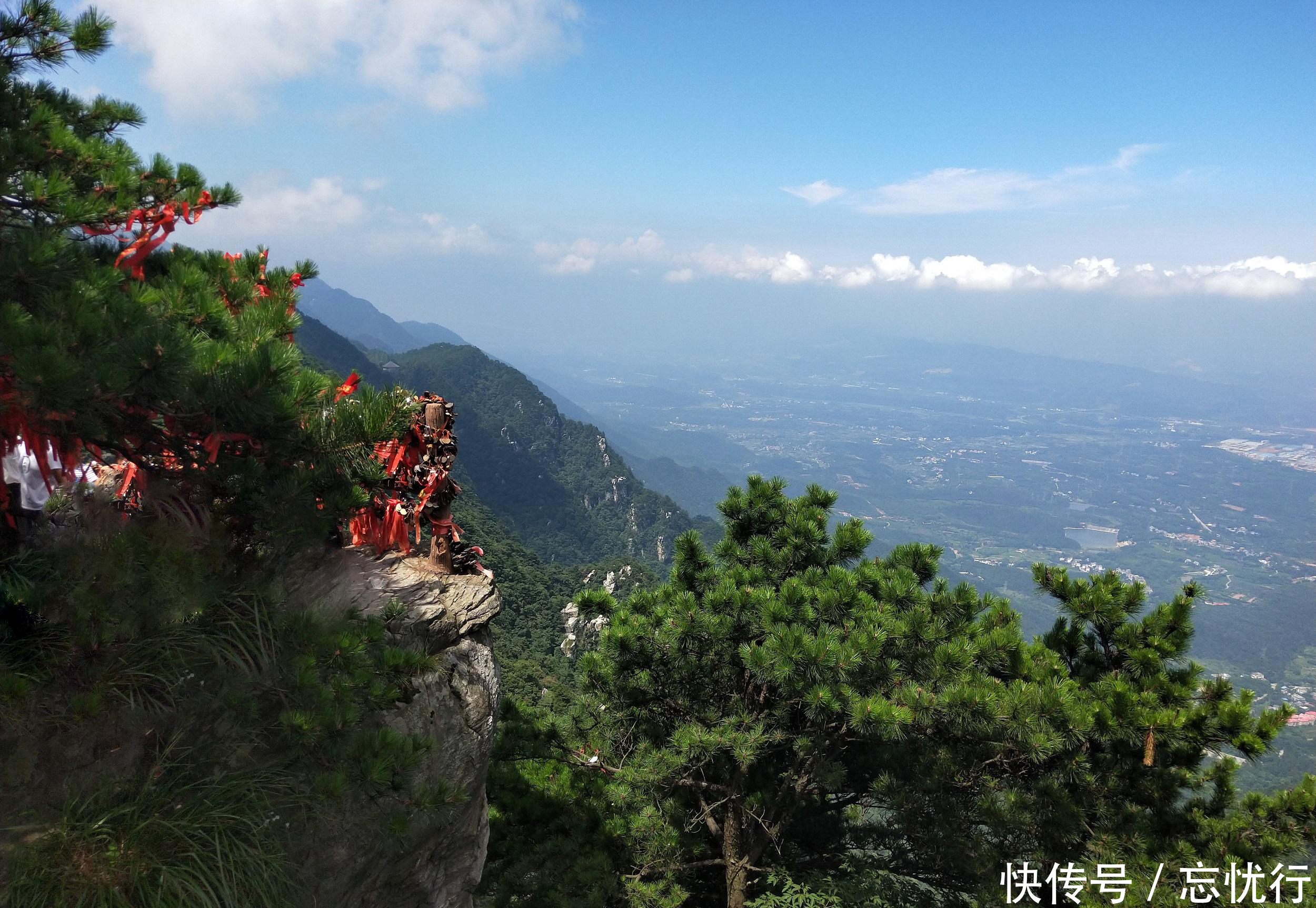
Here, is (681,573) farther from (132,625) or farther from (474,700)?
(132,625)

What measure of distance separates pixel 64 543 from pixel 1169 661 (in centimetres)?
675

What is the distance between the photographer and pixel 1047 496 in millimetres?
189000

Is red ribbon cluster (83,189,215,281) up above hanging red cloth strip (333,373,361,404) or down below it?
Answer: above

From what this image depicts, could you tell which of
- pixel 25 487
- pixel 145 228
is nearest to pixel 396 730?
pixel 25 487

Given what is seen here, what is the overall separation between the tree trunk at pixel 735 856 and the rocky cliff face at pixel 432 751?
120 inches

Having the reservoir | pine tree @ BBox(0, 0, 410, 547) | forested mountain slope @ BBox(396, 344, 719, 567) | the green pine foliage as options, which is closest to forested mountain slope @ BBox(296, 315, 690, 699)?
forested mountain slope @ BBox(396, 344, 719, 567)

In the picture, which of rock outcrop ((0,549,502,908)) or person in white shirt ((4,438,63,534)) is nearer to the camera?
rock outcrop ((0,549,502,908))

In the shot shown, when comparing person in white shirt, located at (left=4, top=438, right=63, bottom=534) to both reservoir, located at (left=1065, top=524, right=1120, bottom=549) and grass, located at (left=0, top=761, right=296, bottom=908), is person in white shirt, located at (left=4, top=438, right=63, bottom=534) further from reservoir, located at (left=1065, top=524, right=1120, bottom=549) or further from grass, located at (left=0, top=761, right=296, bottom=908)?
reservoir, located at (left=1065, top=524, right=1120, bottom=549)

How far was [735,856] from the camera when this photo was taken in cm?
634

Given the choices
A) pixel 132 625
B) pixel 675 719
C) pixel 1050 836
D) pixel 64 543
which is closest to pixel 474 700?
pixel 132 625

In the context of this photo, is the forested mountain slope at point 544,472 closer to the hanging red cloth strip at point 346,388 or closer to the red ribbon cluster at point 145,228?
the hanging red cloth strip at point 346,388

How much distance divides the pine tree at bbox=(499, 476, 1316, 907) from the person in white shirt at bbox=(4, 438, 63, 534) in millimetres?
3885

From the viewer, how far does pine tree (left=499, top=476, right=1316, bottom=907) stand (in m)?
4.51

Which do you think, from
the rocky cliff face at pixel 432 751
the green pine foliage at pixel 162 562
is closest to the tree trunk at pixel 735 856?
the rocky cliff face at pixel 432 751
